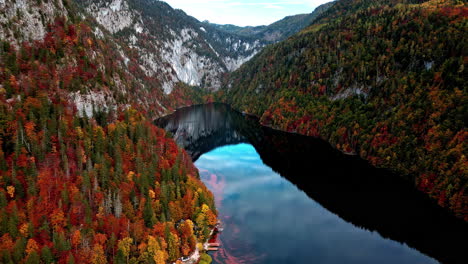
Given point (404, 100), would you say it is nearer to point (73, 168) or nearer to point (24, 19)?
point (73, 168)

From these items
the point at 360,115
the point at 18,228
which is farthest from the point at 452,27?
the point at 18,228

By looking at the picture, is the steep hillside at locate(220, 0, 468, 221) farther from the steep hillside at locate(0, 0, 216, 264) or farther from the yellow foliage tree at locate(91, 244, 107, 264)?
the yellow foliage tree at locate(91, 244, 107, 264)

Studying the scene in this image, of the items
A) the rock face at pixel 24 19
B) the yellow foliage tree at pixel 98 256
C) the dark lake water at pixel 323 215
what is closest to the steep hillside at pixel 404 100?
the dark lake water at pixel 323 215

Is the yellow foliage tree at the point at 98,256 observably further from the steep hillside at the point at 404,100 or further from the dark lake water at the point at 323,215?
the steep hillside at the point at 404,100

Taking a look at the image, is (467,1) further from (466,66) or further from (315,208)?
(315,208)

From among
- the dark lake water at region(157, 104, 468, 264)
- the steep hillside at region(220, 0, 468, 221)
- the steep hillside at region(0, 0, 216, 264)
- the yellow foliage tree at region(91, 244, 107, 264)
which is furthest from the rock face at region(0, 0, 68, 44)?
the steep hillside at region(220, 0, 468, 221)
